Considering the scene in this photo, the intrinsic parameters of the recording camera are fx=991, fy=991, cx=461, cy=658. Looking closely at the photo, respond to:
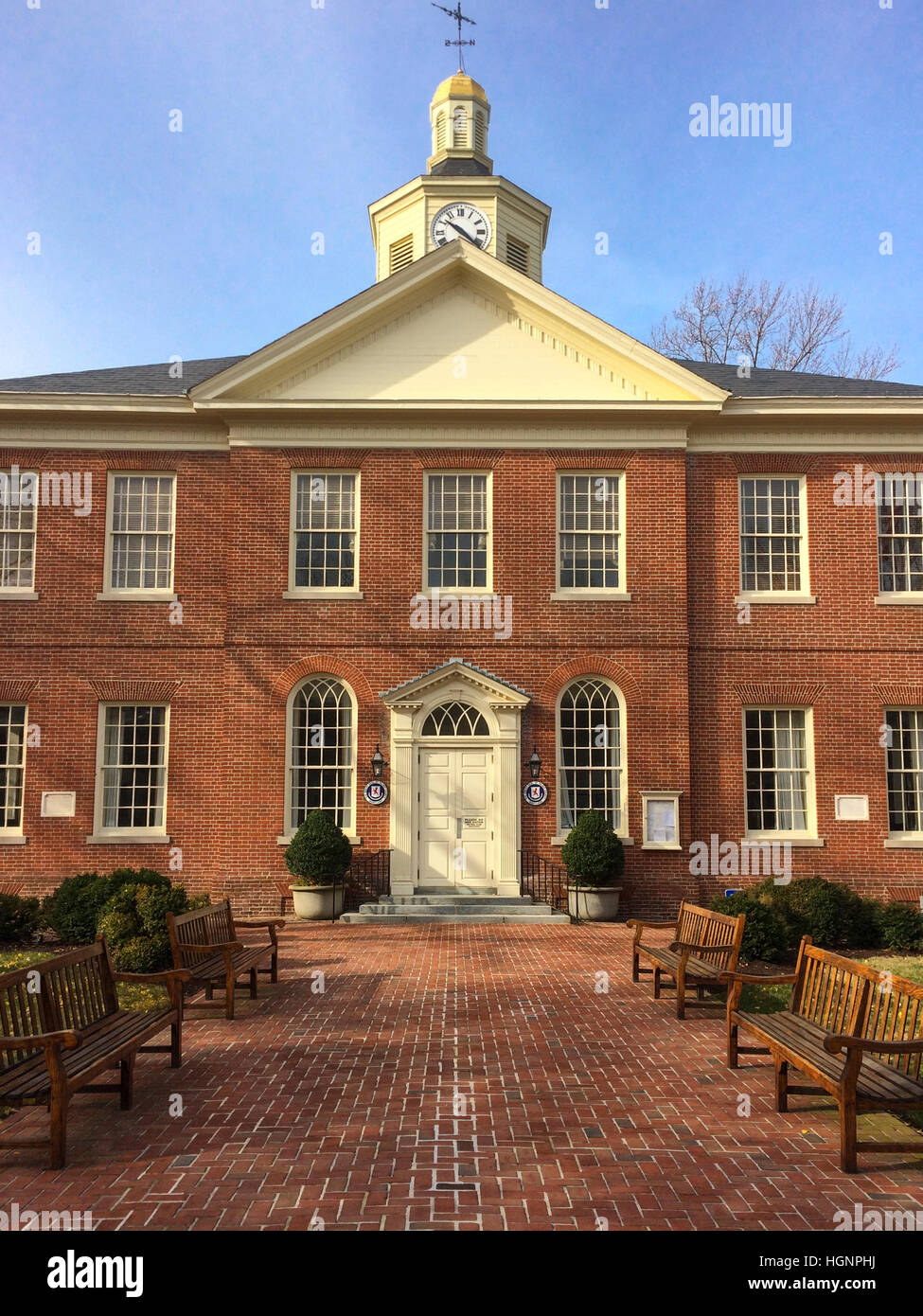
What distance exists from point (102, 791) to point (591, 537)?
930 centimetres

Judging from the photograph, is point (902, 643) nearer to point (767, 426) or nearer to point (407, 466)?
point (767, 426)

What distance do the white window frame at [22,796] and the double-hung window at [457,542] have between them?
7159mm

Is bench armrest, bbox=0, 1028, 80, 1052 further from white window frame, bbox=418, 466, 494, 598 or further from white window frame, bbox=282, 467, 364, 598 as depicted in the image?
white window frame, bbox=418, 466, 494, 598

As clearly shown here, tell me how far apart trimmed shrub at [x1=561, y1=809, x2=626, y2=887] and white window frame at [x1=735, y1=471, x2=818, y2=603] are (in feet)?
15.4

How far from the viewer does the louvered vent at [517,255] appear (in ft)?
71.7

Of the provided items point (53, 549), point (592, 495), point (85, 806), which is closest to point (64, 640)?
point (53, 549)

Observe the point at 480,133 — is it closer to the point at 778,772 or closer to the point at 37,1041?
the point at 778,772

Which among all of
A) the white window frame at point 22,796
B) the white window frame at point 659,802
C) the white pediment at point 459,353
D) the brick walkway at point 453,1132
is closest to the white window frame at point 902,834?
the white window frame at point 659,802

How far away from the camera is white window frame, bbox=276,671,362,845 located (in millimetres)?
16203

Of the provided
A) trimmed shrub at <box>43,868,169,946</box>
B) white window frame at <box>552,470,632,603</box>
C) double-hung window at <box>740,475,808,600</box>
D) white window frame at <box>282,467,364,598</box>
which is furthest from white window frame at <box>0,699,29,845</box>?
double-hung window at <box>740,475,808,600</box>

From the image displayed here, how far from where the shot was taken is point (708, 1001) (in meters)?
9.73

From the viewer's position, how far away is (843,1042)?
18.7 feet

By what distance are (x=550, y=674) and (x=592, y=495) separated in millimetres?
3207

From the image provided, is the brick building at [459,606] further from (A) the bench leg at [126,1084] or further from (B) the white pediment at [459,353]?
(A) the bench leg at [126,1084]
